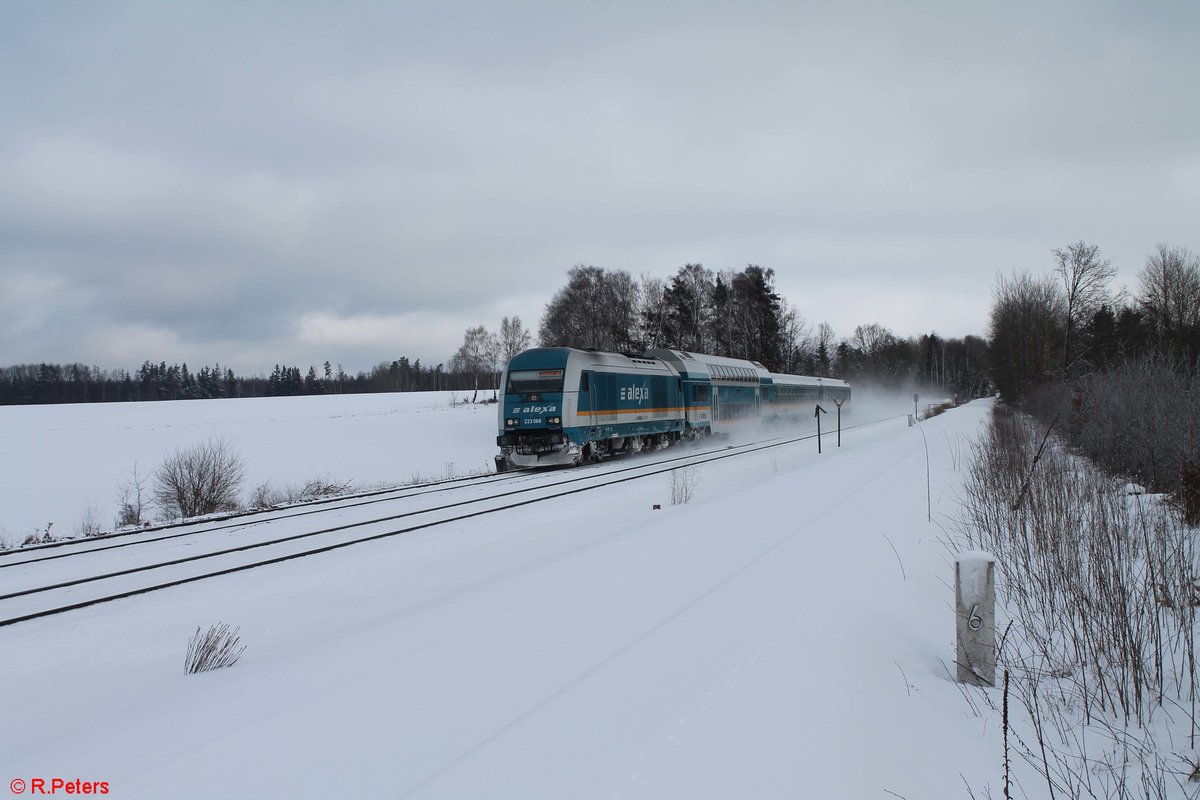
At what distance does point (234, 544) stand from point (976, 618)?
992 cm

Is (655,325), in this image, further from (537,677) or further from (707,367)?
(537,677)

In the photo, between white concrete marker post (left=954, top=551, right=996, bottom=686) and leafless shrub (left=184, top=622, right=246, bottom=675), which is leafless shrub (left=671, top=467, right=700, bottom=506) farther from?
leafless shrub (left=184, top=622, right=246, bottom=675)

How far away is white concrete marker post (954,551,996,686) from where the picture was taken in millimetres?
4676

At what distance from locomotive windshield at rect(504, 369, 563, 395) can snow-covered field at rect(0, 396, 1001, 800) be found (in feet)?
31.3

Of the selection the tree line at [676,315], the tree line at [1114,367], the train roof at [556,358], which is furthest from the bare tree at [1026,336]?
the train roof at [556,358]

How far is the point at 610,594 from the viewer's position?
6.57 metres

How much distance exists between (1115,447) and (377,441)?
35.0 metres

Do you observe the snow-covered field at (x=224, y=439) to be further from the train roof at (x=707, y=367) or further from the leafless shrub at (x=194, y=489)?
the train roof at (x=707, y=367)

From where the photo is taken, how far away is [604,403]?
822 inches

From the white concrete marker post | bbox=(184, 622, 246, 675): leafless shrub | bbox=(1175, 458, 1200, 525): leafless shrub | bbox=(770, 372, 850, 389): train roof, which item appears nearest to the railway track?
bbox=(184, 622, 246, 675): leafless shrub

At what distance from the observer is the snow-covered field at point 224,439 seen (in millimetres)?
23359

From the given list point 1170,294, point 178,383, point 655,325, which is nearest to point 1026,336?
point 1170,294

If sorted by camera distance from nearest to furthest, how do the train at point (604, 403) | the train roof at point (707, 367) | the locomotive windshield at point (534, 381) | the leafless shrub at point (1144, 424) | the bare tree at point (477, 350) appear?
the leafless shrub at point (1144, 424)
the locomotive windshield at point (534, 381)
the train at point (604, 403)
the train roof at point (707, 367)
the bare tree at point (477, 350)

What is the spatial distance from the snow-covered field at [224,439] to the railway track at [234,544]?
555 centimetres
